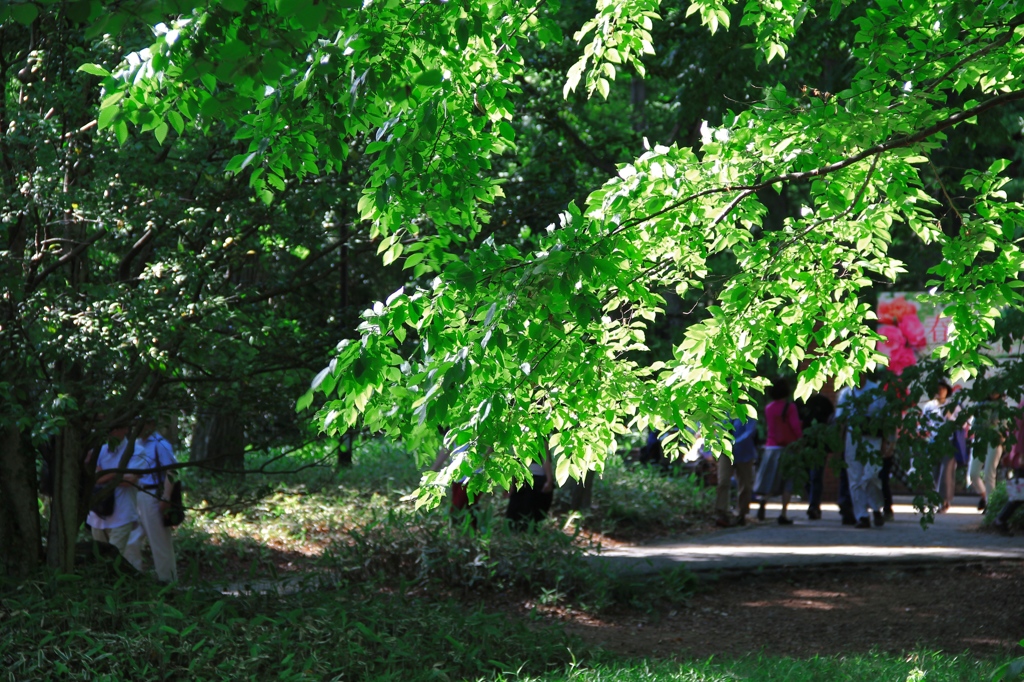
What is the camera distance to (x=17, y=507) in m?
7.18

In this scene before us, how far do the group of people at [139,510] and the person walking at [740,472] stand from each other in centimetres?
648

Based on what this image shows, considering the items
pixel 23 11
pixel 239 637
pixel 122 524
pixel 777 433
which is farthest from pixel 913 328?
pixel 23 11

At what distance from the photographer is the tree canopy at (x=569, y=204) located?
3312 mm

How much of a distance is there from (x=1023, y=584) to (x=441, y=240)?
7351mm

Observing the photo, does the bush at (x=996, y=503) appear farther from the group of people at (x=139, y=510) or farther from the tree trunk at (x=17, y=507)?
the tree trunk at (x=17, y=507)

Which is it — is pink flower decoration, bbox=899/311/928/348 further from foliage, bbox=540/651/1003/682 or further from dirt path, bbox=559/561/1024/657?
foliage, bbox=540/651/1003/682

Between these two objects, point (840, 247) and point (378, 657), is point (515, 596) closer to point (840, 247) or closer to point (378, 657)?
point (378, 657)

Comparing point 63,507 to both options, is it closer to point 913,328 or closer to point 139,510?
point 139,510

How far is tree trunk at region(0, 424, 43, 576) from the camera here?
23.4ft

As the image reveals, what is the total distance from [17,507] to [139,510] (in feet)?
3.85

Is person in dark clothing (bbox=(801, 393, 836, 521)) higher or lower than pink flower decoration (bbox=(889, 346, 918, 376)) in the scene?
lower

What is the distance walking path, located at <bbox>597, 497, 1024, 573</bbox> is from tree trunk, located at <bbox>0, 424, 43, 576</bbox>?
4.74 m

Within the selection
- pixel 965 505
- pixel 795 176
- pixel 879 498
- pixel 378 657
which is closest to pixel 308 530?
pixel 378 657

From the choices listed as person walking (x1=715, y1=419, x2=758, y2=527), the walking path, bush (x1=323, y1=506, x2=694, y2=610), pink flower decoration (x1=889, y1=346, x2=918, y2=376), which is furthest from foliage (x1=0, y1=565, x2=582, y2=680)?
pink flower decoration (x1=889, y1=346, x2=918, y2=376)
